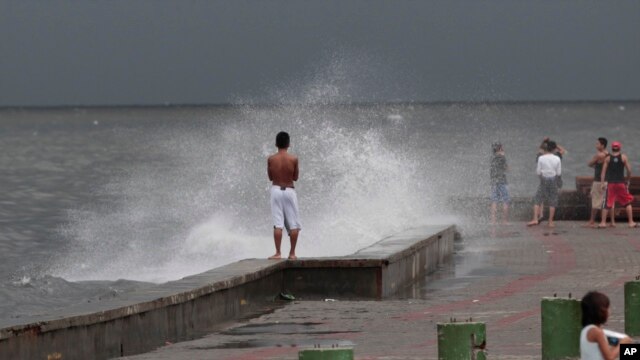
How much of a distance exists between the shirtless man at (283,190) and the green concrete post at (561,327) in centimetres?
751

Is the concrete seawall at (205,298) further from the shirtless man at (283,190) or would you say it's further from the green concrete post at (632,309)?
the green concrete post at (632,309)

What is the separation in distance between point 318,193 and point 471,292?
16781mm

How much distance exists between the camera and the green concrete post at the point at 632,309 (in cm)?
1296

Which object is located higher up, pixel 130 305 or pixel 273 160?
pixel 273 160

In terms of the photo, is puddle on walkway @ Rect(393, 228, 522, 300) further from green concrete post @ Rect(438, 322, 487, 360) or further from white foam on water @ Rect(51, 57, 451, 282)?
green concrete post @ Rect(438, 322, 487, 360)

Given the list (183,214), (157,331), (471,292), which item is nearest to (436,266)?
(471,292)

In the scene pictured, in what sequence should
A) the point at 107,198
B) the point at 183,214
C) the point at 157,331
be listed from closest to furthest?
the point at 157,331, the point at 183,214, the point at 107,198

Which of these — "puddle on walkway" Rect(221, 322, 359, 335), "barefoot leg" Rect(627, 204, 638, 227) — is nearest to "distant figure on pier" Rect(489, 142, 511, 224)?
"barefoot leg" Rect(627, 204, 638, 227)

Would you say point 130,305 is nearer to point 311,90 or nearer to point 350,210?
point 350,210

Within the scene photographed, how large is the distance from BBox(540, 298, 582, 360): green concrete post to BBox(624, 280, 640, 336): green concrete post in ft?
5.18

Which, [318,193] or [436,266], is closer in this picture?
[436,266]

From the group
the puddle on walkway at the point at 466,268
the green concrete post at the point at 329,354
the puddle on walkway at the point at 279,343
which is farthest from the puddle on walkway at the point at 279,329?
the green concrete post at the point at 329,354

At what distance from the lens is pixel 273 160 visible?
18.9m

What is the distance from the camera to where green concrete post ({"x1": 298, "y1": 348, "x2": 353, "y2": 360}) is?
9.60 m
